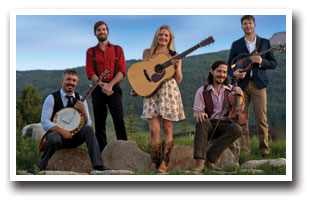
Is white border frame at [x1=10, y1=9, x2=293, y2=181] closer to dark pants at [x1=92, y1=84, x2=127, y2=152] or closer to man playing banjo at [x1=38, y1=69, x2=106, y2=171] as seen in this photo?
man playing banjo at [x1=38, y1=69, x2=106, y2=171]

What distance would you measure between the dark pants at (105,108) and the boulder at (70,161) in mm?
415

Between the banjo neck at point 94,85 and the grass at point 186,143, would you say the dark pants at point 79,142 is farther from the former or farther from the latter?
the banjo neck at point 94,85

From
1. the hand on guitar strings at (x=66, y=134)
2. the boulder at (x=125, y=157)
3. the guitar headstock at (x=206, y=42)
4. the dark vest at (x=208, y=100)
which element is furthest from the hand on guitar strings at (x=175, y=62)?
the hand on guitar strings at (x=66, y=134)

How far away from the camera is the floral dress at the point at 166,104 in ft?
17.8

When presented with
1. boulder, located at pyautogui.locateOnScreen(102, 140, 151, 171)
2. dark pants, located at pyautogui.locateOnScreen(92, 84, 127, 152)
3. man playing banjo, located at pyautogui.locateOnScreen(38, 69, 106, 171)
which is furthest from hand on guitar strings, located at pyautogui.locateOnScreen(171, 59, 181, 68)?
boulder, located at pyautogui.locateOnScreen(102, 140, 151, 171)

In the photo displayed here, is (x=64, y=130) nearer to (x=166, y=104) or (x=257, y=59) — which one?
(x=166, y=104)

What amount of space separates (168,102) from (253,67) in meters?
1.44

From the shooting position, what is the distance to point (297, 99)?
543cm

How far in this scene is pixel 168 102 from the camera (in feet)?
18.0

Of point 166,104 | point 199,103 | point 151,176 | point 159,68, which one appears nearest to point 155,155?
point 151,176
